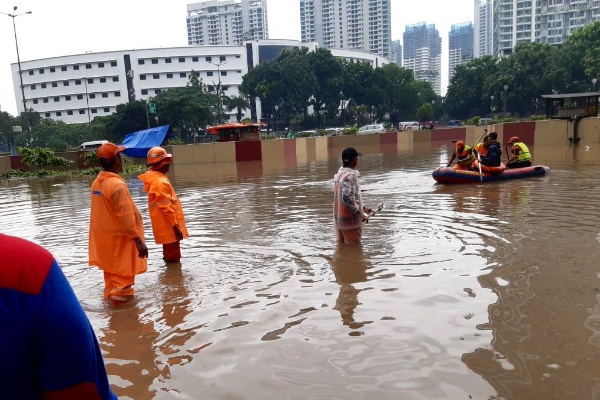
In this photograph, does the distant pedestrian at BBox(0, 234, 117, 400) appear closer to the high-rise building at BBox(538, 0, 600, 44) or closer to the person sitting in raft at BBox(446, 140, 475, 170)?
the person sitting in raft at BBox(446, 140, 475, 170)

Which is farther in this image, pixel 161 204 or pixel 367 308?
pixel 161 204

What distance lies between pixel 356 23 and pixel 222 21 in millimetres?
39366

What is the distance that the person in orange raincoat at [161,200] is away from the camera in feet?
18.0

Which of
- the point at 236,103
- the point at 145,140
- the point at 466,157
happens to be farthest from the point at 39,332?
the point at 236,103

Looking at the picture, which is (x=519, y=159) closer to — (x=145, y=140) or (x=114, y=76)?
(x=145, y=140)

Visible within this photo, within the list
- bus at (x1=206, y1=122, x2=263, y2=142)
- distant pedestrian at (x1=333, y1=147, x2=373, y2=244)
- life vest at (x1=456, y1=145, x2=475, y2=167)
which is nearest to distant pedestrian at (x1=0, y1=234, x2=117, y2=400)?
distant pedestrian at (x1=333, y1=147, x2=373, y2=244)

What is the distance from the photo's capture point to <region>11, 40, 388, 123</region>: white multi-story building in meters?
84.4

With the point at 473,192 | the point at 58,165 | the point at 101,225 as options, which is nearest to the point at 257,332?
the point at 101,225

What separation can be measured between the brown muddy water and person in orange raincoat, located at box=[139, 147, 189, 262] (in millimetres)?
562

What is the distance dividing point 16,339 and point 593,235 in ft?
23.9

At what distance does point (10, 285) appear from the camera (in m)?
1.15

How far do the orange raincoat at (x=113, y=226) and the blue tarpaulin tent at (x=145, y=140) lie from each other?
64.7 feet

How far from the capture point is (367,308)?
4.55 metres

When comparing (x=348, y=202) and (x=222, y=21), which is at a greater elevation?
(x=222, y=21)
